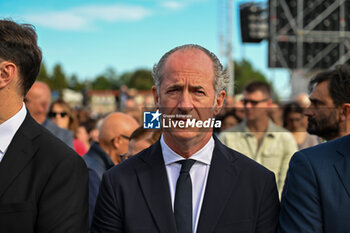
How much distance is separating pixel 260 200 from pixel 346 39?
1916 centimetres

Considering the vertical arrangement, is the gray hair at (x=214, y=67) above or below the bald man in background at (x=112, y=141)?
above

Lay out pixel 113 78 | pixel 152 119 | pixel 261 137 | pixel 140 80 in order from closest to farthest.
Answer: pixel 152 119 → pixel 261 137 → pixel 140 80 → pixel 113 78

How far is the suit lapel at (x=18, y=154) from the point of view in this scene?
1662 mm

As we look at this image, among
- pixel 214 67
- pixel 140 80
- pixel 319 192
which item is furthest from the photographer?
pixel 140 80

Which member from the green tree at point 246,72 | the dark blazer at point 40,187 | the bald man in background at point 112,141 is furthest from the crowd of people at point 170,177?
the green tree at point 246,72

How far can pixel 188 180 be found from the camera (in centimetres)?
195

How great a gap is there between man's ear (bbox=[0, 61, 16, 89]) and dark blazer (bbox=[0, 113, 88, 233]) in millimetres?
184

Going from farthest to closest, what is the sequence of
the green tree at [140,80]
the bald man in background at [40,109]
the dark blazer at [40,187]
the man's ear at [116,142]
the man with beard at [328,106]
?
the green tree at [140,80] < the bald man in background at [40,109] < the man's ear at [116,142] < the man with beard at [328,106] < the dark blazer at [40,187]

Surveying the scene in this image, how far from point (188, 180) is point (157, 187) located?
0.14 meters


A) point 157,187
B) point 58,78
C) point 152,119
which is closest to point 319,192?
point 157,187

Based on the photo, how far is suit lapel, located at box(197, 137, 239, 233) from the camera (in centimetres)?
186

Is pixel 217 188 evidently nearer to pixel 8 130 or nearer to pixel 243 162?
pixel 243 162

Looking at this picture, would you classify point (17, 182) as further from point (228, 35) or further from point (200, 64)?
point (228, 35)

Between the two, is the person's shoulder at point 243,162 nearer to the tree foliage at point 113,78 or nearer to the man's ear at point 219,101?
the man's ear at point 219,101
